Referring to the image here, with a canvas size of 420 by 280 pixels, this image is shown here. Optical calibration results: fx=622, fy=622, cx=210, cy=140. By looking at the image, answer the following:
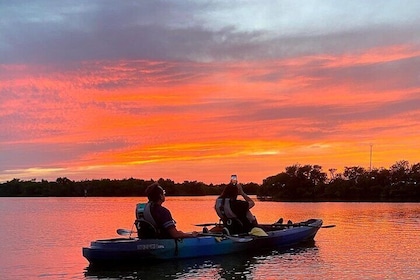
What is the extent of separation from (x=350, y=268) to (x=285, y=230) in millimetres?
5274

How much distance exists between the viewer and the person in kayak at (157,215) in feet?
58.7

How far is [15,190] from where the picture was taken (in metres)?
147

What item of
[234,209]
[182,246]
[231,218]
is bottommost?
[182,246]

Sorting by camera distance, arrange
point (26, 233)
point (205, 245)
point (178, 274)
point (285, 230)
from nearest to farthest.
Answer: point (178, 274)
point (205, 245)
point (285, 230)
point (26, 233)

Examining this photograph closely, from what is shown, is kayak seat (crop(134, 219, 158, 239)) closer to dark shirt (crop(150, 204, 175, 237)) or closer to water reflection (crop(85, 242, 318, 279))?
dark shirt (crop(150, 204, 175, 237))

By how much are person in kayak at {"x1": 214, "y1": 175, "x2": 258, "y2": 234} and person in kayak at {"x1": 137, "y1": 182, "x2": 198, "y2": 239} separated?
10.4ft

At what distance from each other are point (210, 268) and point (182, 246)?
46.0 inches

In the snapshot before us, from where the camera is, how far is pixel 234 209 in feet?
70.1

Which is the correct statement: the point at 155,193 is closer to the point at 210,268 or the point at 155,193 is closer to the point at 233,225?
the point at 210,268

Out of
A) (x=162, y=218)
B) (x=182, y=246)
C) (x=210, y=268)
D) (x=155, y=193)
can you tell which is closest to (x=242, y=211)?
(x=182, y=246)

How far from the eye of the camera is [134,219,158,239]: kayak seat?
18203 millimetres

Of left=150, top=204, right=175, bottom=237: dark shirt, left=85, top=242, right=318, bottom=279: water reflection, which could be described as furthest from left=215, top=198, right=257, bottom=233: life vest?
left=150, top=204, right=175, bottom=237: dark shirt

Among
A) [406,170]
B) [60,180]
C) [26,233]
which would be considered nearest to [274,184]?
[406,170]

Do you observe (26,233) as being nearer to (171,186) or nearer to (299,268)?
(299,268)
